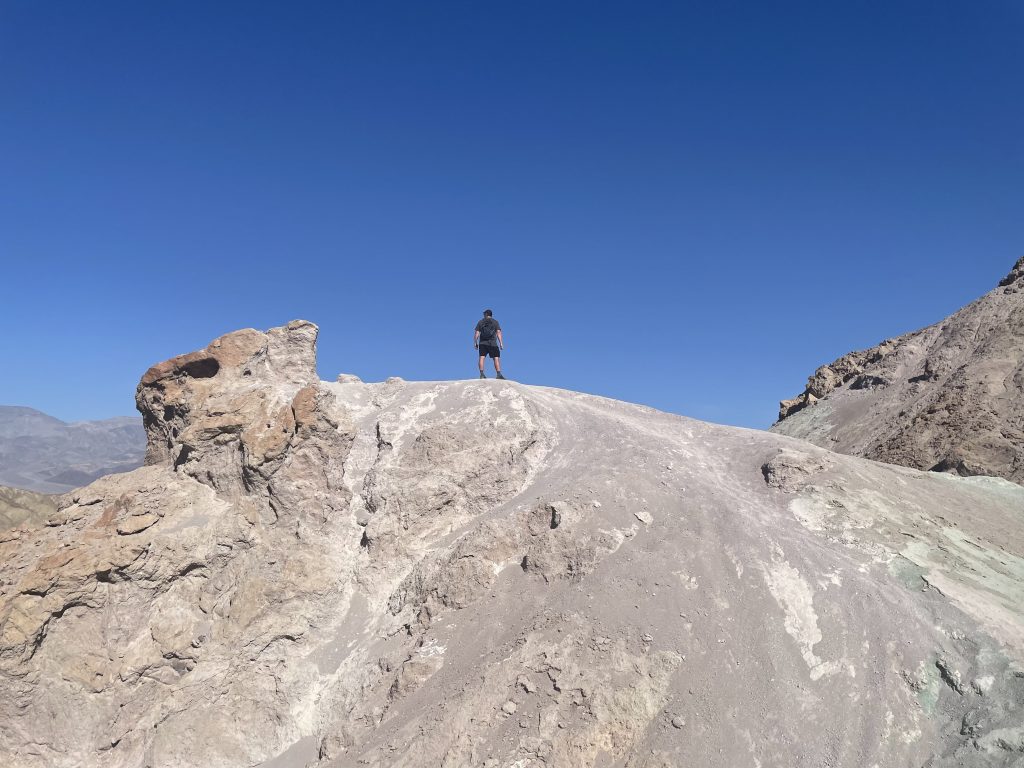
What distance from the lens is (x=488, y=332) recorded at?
50.4ft

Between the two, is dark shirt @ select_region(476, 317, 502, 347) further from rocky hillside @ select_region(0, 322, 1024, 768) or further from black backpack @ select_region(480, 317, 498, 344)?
rocky hillside @ select_region(0, 322, 1024, 768)

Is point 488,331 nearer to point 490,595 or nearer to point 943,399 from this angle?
point 490,595

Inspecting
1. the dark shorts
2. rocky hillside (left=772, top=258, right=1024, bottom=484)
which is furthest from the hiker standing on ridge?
rocky hillside (left=772, top=258, right=1024, bottom=484)

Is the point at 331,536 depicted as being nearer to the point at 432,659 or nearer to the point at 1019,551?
the point at 432,659

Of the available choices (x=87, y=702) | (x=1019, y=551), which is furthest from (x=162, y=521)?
(x=1019, y=551)

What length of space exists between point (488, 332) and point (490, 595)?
7670 millimetres

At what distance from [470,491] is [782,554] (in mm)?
5373

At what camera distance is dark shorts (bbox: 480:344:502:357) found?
50.3ft

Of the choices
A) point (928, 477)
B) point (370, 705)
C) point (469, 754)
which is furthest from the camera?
point (928, 477)

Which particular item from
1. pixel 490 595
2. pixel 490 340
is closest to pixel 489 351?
pixel 490 340

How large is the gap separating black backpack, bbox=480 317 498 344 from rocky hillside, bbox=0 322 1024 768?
232cm

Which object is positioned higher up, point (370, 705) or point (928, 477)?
point (928, 477)

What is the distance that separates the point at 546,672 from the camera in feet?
25.2

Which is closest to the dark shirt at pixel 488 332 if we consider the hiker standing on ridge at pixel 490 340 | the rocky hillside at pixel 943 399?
the hiker standing on ridge at pixel 490 340
